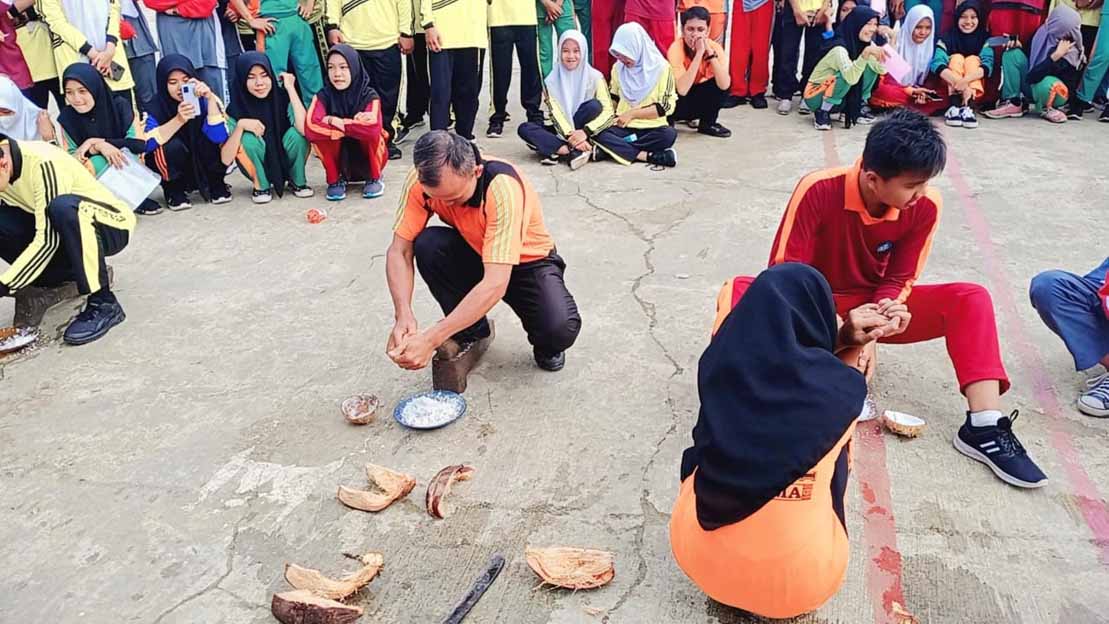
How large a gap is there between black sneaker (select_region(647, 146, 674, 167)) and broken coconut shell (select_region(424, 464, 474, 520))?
382 centimetres

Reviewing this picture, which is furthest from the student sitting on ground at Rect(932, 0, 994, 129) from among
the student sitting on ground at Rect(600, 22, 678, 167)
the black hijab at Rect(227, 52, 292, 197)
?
the black hijab at Rect(227, 52, 292, 197)

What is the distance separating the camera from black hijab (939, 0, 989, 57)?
734cm

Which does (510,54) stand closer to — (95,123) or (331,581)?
(95,123)

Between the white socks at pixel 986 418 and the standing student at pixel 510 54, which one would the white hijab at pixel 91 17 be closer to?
the standing student at pixel 510 54

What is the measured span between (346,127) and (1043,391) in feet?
13.9

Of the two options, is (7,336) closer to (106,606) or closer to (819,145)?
(106,606)

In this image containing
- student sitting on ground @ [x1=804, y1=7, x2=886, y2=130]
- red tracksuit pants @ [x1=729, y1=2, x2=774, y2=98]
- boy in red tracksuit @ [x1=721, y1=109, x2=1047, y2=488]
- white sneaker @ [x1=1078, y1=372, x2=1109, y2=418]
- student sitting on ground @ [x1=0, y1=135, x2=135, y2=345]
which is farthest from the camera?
red tracksuit pants @ [x1=729, y1=2, x2=774, y2=98]

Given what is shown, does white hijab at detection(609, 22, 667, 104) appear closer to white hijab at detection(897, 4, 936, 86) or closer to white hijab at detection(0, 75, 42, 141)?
white hijab at detection(897, 4, 936, 86)

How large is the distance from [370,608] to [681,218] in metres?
3.29

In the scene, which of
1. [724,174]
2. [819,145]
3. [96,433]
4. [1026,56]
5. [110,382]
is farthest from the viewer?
[1026,56]

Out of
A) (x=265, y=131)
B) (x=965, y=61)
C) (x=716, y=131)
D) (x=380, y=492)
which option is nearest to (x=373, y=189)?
(x=265, y=131)

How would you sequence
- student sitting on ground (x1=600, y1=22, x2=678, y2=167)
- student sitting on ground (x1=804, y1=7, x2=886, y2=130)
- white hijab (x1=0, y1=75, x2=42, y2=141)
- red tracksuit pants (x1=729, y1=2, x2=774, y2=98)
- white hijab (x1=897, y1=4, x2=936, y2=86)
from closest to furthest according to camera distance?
white hijab (x1=0, y1=75, x2=42, y2=141)
student sitting on ground (x1=600, y1=22, x2=678, y2=167)
student sitting on ground (x1=804, y1=7, x2=886, y2=130)
white hijab (x1=897, y1=4, x2=936, y2=86)
red tracksuit pants (x1=729, y1=2, x2=774, y2=98)

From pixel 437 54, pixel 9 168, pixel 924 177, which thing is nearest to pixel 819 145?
pixel 437 54

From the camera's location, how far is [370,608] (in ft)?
7.07
